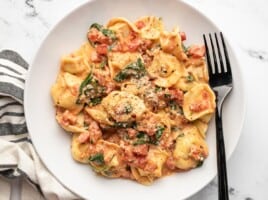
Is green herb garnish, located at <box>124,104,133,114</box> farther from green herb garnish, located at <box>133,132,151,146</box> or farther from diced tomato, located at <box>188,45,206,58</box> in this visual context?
diced tomato, located at <box>188,45,206,58</box>

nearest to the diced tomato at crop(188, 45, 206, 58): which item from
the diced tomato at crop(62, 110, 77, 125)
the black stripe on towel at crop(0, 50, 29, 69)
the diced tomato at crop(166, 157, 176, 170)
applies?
the diced tomato at crop(166, 157, 176, 170)

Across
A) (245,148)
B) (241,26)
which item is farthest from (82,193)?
(241,26)

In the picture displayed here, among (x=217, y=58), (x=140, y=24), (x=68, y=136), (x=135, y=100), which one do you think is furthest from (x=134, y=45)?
(x=68, y=136)

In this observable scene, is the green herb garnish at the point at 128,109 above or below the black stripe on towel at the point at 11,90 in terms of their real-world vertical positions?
below

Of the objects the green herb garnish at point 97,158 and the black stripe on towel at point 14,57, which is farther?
the black stripe on towel at point 14,57

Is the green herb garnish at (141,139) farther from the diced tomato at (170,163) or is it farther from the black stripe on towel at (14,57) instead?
the black stripe on towel at (14,57)

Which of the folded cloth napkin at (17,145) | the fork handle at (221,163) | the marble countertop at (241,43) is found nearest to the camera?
the fork handle at (221,163)

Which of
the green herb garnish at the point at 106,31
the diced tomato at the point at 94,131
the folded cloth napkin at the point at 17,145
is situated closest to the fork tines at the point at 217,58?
the green herb garnish at the point at 106,31
